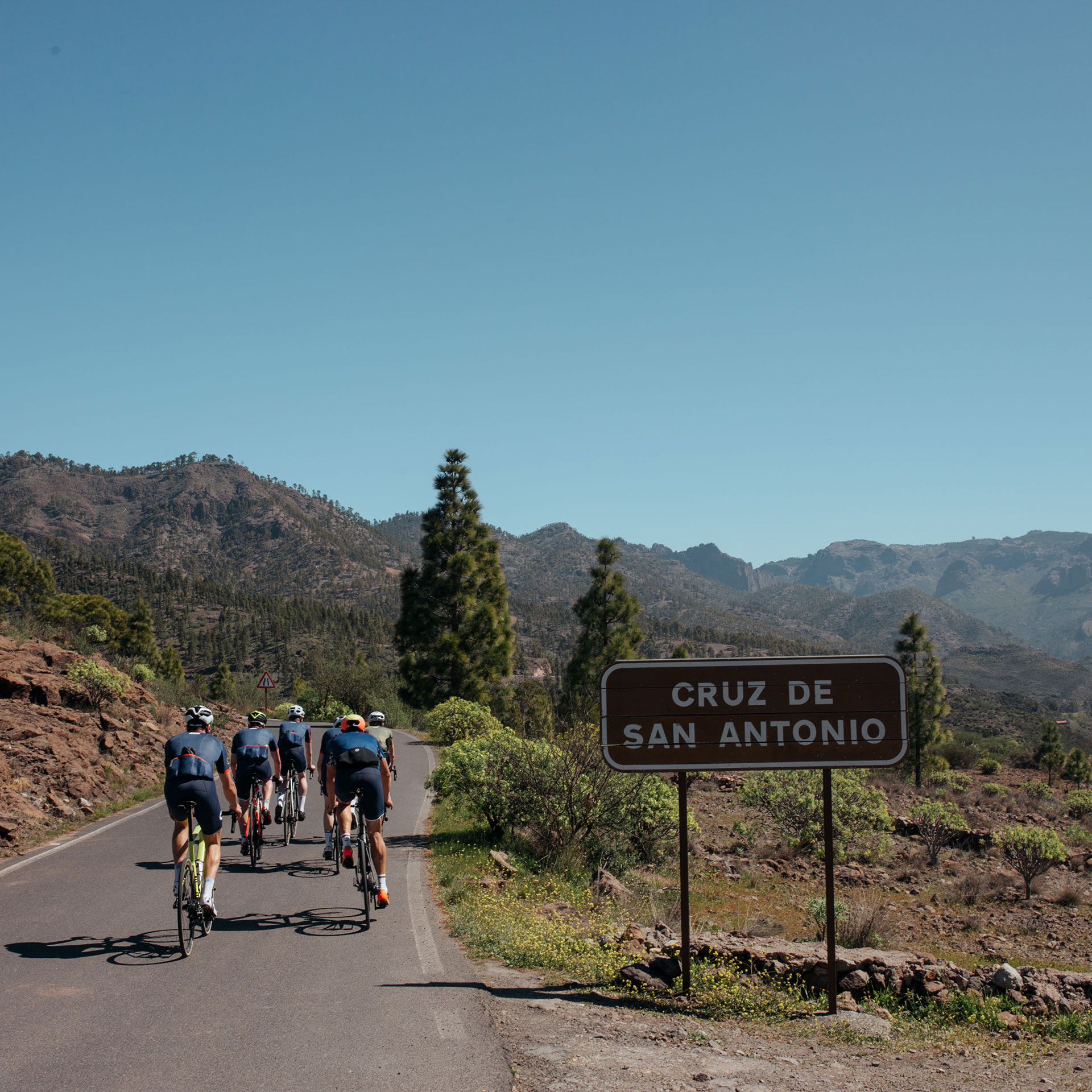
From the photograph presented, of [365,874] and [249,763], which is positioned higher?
[249,763]

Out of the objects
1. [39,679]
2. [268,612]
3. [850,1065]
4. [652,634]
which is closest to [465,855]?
[850,1065]

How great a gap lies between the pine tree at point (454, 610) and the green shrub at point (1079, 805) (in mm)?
19971

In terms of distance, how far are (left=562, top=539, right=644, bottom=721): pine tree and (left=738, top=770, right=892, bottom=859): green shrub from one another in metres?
12.2

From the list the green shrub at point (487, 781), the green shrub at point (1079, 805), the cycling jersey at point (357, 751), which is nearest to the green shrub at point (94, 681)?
the green shrub at point (487, 781)

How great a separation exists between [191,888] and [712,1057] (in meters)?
4.32

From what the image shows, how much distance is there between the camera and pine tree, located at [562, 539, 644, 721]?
29.8 m

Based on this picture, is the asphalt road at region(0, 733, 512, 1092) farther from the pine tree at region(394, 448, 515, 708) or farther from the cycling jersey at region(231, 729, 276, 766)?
the pine tree at region(394, 448, 515, 708)

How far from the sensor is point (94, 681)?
1758cm

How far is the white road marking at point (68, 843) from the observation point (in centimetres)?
966

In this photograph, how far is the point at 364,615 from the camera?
431ft

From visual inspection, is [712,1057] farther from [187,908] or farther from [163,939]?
[163,939]

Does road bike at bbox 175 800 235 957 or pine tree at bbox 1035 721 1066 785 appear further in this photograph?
pine tree at bbox 1035 721 1066 785

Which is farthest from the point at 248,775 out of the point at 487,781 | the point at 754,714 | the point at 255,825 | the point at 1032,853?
the point at 1032,853

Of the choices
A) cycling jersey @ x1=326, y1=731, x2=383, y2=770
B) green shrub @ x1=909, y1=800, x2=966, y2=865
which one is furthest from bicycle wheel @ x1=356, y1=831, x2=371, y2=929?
green shrub @ x1=909, y1=800, x2=966, y2=865
